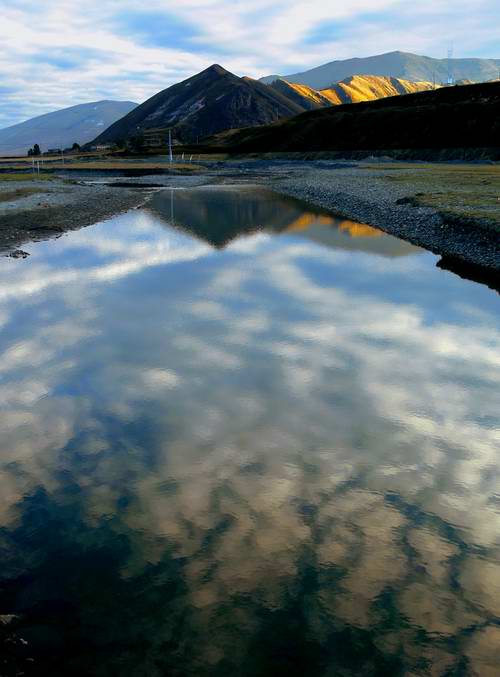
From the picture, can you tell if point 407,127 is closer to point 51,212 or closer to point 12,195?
point 12,195

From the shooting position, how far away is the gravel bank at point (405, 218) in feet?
99.8

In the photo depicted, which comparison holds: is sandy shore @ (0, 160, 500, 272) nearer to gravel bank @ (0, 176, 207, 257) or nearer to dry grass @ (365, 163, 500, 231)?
gravel bank @ (0, 176, 207, 257)

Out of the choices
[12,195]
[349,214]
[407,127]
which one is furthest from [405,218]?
[407,127]

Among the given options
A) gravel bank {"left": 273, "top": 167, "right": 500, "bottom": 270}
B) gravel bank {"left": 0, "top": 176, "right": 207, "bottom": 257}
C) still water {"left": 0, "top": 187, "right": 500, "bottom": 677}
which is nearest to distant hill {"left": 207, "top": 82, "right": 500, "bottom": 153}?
gravel bank {"left": 273, "top": 167, "right": 500, "bottom": 270}

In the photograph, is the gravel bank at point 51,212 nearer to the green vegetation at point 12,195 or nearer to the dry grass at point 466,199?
the green vegetation at point 12,195

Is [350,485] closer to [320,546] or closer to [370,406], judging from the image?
[320,546]

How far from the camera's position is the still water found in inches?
264

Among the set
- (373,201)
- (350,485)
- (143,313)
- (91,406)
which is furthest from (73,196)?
(350,485)

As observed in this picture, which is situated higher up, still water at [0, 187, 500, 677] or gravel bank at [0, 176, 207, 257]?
gravel bank at [0, 176, 207, 257]

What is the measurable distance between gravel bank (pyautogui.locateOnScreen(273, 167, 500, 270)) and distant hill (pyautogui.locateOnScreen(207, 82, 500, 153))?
68.0 metres

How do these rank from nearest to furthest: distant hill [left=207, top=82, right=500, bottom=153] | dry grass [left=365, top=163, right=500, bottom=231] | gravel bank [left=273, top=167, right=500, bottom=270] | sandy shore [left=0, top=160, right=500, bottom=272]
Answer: gravel bank [left=273, top=167, right=500, bottom=270], sandy shore [left=0, top=160, right=500, bottom=272], dry grass [left=365, top=163, right=500, bottom=231], distant hill [left=207, top=82, right=500, bottom=153]

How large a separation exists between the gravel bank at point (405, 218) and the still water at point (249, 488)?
10.1 m

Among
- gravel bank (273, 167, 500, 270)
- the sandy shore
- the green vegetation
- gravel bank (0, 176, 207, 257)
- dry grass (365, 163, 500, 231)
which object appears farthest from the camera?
the green vegetation

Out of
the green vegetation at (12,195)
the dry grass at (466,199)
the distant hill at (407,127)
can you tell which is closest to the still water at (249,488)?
the dry grass at (466,199)
